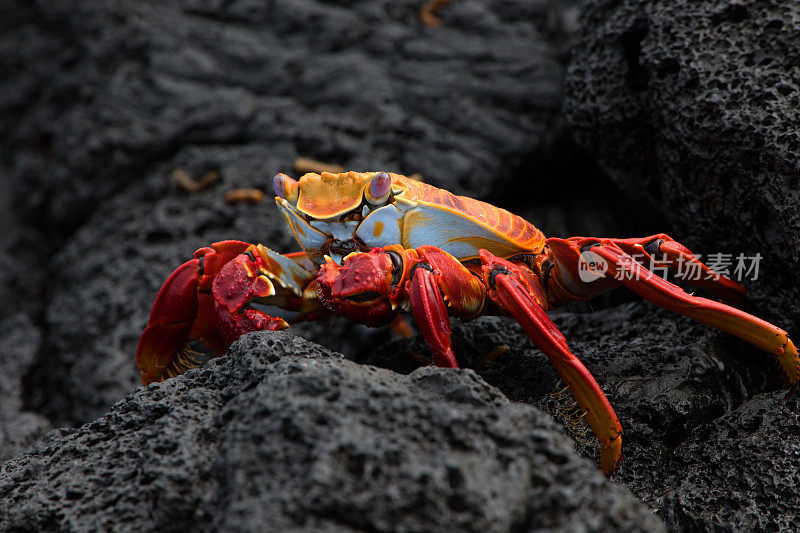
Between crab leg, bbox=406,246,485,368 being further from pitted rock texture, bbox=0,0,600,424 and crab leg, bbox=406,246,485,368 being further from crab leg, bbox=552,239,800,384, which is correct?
pitted rock texture, bbox=0,0,600,424

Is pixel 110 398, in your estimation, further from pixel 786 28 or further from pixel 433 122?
pixel 786 28

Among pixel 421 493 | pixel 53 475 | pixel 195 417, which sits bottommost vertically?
pixel 53 475

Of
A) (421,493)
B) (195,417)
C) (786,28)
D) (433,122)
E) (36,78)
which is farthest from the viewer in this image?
(36,78)

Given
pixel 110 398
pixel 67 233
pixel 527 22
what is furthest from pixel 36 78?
pixel 527 22

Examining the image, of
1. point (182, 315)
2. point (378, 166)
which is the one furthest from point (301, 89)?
point (182, 315)

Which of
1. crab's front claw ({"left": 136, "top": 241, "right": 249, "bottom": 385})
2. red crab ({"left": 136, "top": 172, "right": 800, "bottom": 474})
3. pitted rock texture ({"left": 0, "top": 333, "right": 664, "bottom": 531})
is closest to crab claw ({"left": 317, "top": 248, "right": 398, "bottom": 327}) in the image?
red crab ({"left": 136, "top": 172, "right": 800, "bottom": 474})

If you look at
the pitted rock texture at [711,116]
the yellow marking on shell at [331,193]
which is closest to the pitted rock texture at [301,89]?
the pitted rock texture at [711,116]
